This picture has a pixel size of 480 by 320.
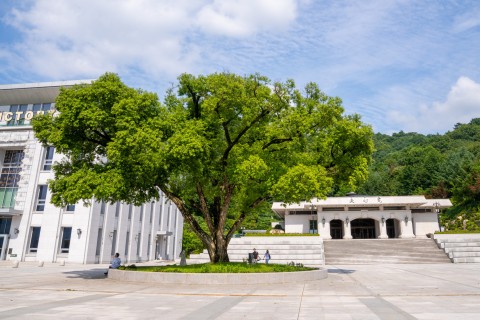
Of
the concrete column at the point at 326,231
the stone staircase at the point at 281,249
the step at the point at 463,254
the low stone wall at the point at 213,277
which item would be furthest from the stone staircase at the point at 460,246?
the low stone wall at the point at 213,277

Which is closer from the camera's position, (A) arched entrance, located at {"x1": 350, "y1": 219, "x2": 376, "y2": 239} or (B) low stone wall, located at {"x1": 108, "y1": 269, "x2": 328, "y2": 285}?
(B) low stone wall, located at {"x1": 108, "y1": 269, "x2": 328, "y2": 285}

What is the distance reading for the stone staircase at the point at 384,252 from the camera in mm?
36753

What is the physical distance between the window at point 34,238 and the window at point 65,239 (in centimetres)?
297

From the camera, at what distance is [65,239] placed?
33.4m

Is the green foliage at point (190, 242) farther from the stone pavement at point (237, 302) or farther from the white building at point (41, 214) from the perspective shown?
the stone pavement at point (237, 302)

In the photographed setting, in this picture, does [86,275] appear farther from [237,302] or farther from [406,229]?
[406,229]

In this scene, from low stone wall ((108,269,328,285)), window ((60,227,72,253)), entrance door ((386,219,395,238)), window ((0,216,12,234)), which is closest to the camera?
low stone wall ((108,269,328,285))

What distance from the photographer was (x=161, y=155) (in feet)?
55.5

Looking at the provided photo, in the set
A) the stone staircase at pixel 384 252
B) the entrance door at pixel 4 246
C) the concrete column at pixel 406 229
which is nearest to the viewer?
the entrance door at pixel 4 246

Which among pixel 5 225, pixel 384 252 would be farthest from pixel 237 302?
pixel 5 225

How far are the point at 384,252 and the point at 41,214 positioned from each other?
120ft

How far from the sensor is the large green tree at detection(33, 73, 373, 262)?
57.2 ft

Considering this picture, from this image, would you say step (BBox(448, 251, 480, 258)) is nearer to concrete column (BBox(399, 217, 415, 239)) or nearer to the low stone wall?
concrete column (BBox(399, 217, 415, 239))

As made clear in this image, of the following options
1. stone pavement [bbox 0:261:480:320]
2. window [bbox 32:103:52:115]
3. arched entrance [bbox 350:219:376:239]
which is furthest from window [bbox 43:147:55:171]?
arched entrance [bbox 350:219:376:239]
